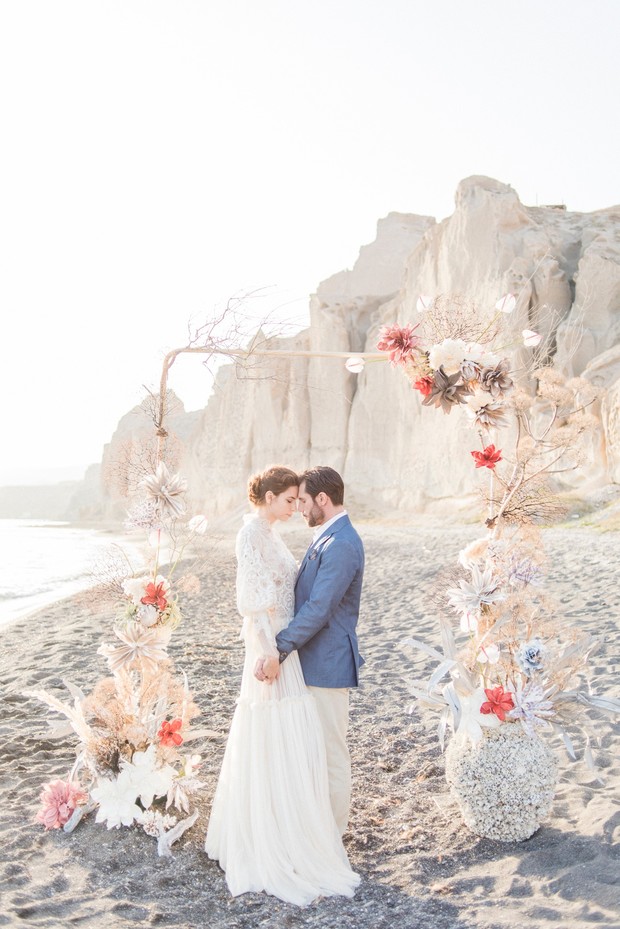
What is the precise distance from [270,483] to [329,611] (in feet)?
2.01

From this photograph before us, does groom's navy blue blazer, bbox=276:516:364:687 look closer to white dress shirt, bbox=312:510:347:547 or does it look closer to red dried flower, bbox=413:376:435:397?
white dress shirt, bbox=312:510:347:547

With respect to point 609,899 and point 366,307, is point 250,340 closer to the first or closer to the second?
point 609,899

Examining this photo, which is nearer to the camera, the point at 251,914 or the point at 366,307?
the point at 251,914

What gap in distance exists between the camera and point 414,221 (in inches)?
1576

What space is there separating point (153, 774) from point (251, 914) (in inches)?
36.5

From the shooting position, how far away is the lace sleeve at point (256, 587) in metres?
3.33

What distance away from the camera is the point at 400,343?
374 centimetres

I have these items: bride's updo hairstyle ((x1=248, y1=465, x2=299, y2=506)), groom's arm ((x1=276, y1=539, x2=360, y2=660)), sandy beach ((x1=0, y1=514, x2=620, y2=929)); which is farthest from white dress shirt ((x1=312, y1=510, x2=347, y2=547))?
sandy beach ((x1=0, y1=514, x2=620, y2=929))

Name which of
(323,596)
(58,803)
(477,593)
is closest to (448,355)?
(477,593)

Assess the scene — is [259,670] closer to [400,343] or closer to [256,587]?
[256,587]

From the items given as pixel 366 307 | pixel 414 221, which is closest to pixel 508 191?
pixel 366 307

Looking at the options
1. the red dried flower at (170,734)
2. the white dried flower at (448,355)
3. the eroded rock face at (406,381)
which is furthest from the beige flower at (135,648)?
the eroded rock face at (406,381)

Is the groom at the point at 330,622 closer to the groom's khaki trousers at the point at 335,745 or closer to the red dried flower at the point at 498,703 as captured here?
the groom's khaki trousers at the point at 335,745

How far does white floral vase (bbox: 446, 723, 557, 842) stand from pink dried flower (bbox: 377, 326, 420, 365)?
176cm
